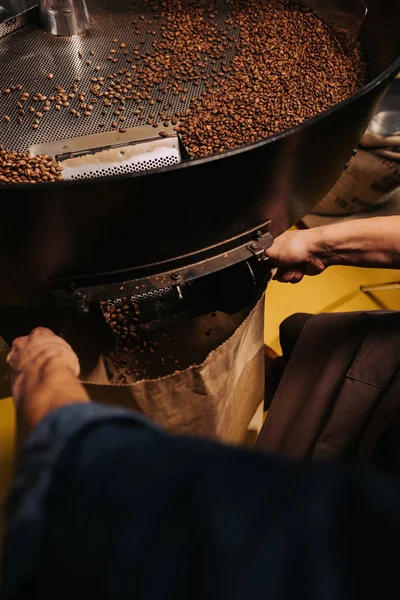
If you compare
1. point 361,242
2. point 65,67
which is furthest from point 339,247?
point 65,67

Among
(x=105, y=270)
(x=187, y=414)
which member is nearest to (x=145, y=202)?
(x=105, y=270)

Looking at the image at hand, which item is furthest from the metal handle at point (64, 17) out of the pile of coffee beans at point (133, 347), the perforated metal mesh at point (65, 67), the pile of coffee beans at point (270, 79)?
the pile of coffee beans at point (133, 347)

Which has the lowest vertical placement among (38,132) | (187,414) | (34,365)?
(187,414)

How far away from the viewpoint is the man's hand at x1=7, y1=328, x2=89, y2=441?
2.04 ft

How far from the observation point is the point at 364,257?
3.78 feet

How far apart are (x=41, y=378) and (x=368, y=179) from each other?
1.55m

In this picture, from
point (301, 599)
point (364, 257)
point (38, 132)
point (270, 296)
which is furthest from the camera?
point (270, 296)

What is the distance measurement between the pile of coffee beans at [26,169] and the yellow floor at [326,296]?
3.31 feet

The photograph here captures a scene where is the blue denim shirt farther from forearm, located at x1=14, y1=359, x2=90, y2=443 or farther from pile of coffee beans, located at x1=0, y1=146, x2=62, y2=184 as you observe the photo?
pile of coffee beans, located at x1=0, y1=146, x2=62, y2=184

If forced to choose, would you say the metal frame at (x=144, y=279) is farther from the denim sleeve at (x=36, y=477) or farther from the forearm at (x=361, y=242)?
the denim sleeve at (x=36, y=477)

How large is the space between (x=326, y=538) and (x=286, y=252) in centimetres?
82

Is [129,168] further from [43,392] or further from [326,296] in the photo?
[326,296]

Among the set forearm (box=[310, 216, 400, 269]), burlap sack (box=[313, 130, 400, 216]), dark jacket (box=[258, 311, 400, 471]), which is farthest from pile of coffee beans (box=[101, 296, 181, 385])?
burlap sack (box=[313, 130, 400, 216])

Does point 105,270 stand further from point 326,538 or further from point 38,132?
point 326,538
